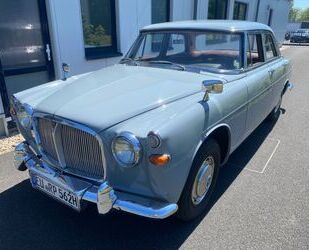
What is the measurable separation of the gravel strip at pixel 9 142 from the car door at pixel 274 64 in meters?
3.73

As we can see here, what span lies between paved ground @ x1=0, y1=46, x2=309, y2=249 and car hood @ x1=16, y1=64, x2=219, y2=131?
40.9 inches

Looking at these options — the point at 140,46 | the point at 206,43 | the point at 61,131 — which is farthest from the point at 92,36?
the point at 61,131

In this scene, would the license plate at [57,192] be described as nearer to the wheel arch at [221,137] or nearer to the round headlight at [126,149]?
the round headlight at [126,149]

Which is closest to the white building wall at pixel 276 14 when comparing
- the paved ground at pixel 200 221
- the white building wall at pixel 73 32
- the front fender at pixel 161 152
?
the white building wall at pixel 73 32

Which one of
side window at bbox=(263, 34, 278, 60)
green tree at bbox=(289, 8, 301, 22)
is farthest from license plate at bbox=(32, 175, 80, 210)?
green tree at bbox=(289, 8, 301, 22)

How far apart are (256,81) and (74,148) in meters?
2.28

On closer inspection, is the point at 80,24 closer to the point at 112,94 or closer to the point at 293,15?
the point at 112,94

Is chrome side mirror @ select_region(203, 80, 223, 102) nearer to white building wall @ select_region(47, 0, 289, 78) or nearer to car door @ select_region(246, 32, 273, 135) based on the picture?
car door @ select_region(246, 32, 273, 135)

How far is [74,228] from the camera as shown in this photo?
2658 mm

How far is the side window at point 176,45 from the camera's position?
350 cm

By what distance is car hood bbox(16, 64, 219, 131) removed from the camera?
89.0 inches

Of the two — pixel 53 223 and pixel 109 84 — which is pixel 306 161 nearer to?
pixel 109 84

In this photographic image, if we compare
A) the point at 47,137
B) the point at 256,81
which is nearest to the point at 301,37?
the point at 256,81

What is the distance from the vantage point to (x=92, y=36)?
635 centimetres
